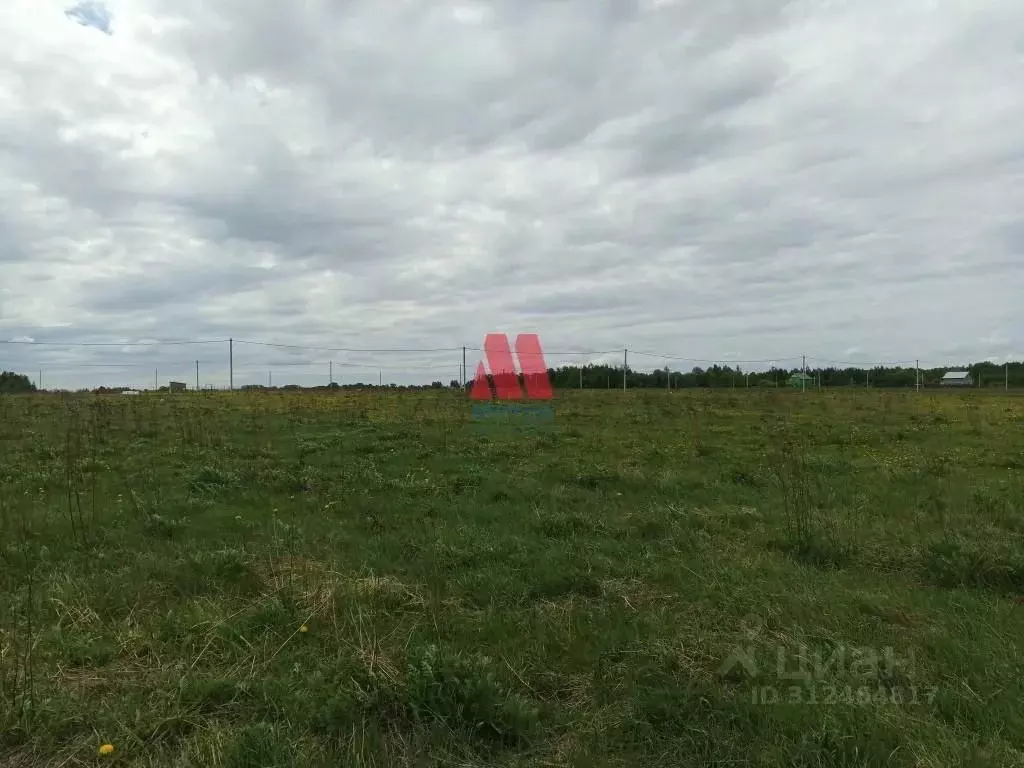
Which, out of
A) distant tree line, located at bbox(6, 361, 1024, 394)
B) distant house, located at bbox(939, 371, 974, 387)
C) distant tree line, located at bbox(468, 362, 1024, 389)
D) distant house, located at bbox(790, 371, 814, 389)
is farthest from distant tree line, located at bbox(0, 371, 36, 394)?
distant house, located at bbox(939, 371, 974, 387)

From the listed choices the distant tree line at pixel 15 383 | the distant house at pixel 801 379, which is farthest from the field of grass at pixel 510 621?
the distant house at pixel 801 379

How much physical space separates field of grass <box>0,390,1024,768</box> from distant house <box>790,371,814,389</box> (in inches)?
1684

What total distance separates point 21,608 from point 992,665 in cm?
516

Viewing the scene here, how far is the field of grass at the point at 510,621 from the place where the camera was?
2465mm

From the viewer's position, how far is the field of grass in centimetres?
246

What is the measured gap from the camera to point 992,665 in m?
2.91

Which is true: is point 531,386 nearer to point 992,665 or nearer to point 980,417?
point 980,417

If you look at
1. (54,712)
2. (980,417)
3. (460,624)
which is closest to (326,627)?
(460,624)

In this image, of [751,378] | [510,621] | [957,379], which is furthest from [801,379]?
[510,621]

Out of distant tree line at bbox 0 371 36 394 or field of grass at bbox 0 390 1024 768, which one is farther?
distant tree line at bbox 0 371 36 394

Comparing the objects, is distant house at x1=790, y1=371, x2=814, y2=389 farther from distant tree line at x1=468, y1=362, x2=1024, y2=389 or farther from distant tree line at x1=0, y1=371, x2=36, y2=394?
distant tree line at x1=0, y1=371, x2=36, y2=394

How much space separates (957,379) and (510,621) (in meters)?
73.4

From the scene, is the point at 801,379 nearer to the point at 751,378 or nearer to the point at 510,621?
the point at 751,378

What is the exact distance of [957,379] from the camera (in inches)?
2453
